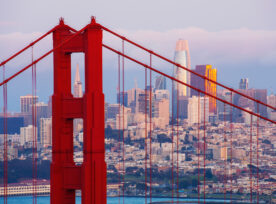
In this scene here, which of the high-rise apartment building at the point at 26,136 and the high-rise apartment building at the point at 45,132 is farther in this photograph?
the high-rise apartment building at the point at 45,132

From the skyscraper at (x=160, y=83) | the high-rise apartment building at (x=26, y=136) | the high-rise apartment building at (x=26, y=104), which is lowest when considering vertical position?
the high-rise apartment building at (x=26, y=136)

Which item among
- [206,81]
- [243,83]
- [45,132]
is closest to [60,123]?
[45,132]

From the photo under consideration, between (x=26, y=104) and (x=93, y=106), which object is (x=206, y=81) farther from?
(x=93, y=106)

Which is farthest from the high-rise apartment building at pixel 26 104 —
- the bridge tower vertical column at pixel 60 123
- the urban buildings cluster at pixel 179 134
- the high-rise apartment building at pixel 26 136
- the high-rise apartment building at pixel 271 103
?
the bridge tower vertical column at pixel 60 123

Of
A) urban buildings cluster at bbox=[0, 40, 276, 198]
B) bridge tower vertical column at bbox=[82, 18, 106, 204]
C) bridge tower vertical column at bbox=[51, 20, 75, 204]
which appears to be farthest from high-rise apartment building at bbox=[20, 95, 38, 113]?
bridge tower vertical column at bbox=[82, 18, 106, 204]

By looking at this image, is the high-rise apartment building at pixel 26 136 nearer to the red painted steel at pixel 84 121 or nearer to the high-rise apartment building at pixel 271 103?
the high-rise apartment building at pixel 271 103

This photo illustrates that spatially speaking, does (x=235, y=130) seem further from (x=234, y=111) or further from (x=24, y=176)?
(x=24, y=176)

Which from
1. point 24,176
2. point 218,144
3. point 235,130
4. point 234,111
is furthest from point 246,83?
point 24,176
